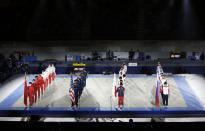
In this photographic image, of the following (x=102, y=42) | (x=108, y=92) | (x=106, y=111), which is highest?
(x=102, y=42)

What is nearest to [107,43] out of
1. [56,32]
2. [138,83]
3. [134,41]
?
[134,41]

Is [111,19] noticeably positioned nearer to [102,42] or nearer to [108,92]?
[102,42]

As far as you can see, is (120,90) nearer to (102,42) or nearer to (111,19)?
(111,19)

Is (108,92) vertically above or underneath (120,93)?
underneath

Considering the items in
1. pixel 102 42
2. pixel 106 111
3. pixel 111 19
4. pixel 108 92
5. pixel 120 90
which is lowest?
pixel 106 111

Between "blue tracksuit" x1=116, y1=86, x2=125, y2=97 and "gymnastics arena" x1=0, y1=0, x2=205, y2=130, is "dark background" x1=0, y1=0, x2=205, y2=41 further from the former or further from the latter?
"blue tracksuit" x1=116, y1=86, x2=125, y2=97

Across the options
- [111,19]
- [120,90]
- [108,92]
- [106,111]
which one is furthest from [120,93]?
[111,19]

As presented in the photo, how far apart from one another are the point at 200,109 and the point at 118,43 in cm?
788

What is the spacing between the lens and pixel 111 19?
45.1ft

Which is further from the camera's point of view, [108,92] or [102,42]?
[102,42]

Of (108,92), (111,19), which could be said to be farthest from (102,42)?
(108,92)

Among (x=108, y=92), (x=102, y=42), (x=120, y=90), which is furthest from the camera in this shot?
(x=102, y=42)

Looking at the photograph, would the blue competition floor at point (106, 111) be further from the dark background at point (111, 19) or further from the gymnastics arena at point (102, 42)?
the dark background at point (111, 19)

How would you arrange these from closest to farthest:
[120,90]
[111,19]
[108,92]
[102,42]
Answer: [120,90]
[108,92]
[111,19]
[102,42]
